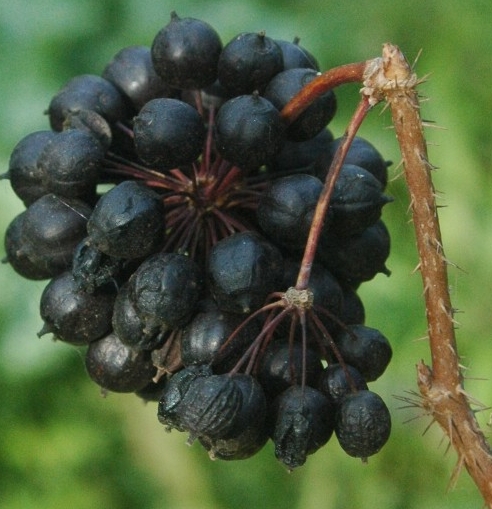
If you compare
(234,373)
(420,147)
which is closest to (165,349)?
(234,373)

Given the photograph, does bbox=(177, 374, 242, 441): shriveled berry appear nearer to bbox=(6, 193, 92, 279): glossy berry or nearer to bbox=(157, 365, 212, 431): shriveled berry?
bbox=(157, 365, 212, 431): shriveled berry

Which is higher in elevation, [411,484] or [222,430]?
[222,430]

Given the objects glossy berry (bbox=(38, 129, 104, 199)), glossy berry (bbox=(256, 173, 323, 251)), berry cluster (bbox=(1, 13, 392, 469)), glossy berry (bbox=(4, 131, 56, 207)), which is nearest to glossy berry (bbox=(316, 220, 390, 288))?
berry cluster (bbox=(1, 13, 392, 469))

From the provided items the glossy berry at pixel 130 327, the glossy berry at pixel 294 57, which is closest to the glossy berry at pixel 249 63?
the glossy berry at pixel 294 57

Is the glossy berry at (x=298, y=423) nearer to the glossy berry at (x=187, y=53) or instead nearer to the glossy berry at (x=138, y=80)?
the glossy berry at (x=187, y=53)

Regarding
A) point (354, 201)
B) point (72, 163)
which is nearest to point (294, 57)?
point (354, 201)

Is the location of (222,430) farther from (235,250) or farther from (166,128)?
(166,128)
